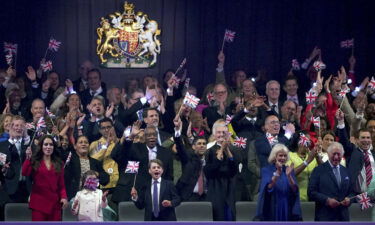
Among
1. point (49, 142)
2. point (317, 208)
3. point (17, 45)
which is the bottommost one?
point (317, 208)

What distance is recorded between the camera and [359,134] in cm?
1076

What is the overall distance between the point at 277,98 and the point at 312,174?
1793 millimetres

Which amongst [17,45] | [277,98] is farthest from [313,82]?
[17,45]

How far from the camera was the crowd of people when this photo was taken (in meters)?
10.1

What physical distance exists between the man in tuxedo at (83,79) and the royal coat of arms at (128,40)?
837 mm

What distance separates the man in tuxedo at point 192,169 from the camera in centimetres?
1045

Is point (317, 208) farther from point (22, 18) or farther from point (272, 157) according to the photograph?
point (22, 18)

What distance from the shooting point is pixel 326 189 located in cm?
1016

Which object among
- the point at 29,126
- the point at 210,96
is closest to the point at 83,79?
the point at 210,96

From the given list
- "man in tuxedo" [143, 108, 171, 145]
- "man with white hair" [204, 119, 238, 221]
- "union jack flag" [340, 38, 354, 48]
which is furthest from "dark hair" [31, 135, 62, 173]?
"union jack flag" [340, 38, 354, 48]

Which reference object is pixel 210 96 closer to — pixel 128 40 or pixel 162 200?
pixel 162 200

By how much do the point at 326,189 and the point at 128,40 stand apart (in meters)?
4.68

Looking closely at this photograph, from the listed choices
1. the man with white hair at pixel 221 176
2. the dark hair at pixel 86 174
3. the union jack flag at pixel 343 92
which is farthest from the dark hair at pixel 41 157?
the union jack flag at pixel 343 92

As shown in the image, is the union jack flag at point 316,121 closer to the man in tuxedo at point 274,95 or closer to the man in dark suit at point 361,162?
the man in dark suit at point 361,162
